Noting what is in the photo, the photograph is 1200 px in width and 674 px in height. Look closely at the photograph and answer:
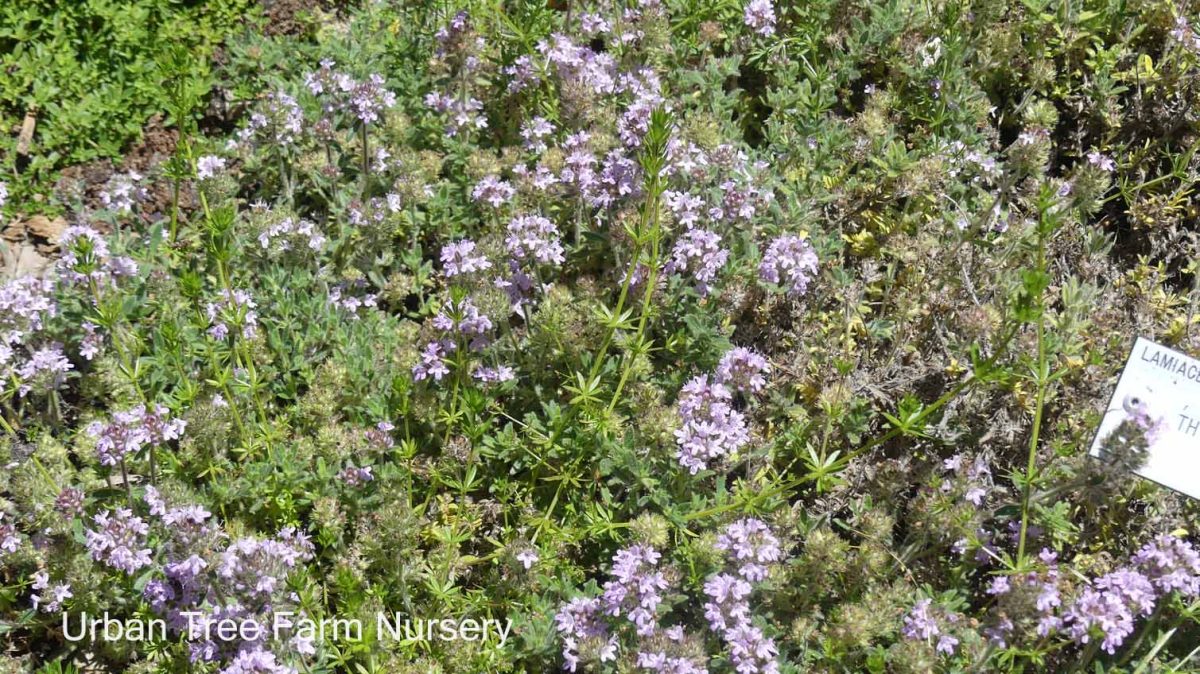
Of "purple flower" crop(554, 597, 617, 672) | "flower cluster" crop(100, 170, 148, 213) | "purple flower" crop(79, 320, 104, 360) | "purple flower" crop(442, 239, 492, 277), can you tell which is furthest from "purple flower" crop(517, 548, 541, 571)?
"flower cluster" crop(100, 170, 148, 213)

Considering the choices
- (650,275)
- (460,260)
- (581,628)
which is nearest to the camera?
(581,628)

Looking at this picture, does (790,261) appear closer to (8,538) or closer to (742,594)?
(742,594)

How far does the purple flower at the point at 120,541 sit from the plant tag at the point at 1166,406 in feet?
10.7

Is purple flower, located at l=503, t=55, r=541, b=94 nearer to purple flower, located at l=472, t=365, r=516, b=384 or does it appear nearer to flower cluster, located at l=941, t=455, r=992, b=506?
purple flower, located at l=472, t=365, r=516, b=384

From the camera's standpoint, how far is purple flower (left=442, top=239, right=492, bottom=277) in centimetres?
407

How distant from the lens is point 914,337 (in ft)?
15.3

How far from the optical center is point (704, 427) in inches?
147

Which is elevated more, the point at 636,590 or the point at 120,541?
the point at 120,541

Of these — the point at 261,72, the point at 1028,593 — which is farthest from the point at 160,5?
the point at 1028,593

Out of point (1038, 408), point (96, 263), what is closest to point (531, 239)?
point (96, 263)

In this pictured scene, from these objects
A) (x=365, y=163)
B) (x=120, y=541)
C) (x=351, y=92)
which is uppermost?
(x=351, y=92)

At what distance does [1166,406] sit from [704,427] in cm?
152

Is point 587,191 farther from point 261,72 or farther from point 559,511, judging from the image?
point 261,72

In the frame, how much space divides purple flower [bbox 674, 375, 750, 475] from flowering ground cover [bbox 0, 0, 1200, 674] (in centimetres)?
1
